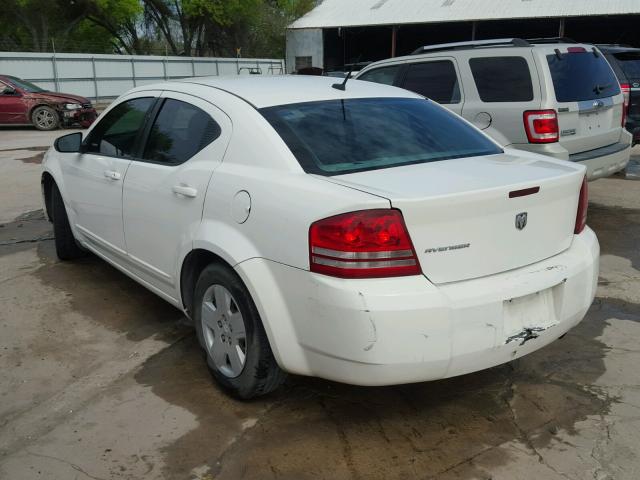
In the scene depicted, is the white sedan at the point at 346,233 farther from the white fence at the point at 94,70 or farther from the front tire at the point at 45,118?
the white fence at the point at 94,70

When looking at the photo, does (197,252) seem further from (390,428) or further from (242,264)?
(390,428)

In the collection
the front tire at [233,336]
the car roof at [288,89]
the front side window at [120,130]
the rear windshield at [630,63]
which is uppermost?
the rear windshield at [630,63]

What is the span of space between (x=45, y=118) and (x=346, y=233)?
53.1ft

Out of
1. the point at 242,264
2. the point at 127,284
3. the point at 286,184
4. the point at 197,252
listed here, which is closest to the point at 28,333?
the point at 127,284

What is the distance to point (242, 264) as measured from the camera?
9.55 ft

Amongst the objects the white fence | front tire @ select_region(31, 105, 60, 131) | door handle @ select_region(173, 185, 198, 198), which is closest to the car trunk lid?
door handle @ select_region(173, 185, 198, 198)

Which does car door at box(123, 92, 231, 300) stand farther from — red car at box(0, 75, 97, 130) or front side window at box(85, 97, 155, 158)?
red car at box(0, 75, 97, 130)

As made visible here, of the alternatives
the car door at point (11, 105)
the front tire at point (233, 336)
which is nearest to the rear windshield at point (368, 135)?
the front tire at point (233, 336)

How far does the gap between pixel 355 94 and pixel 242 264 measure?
1.37 m

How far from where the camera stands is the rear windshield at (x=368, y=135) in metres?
3.10

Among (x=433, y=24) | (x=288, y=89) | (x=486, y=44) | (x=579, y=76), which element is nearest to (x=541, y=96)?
(x=579, y=76)

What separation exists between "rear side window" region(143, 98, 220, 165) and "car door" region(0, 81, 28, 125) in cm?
1445

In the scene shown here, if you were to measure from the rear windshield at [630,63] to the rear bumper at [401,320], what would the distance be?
8.08 meters

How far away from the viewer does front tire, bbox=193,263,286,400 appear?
2.99 metres
